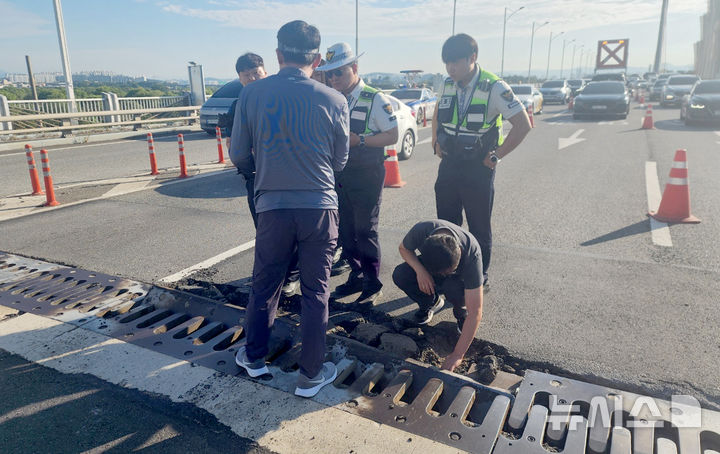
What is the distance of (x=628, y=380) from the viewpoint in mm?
3082

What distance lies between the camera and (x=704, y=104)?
691 inches

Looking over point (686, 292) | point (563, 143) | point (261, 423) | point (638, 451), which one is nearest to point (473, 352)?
point (638, 451)

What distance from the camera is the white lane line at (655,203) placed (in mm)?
5820

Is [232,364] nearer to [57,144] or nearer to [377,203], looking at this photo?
[377,203]

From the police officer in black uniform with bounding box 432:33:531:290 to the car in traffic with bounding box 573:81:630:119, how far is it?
19788mm

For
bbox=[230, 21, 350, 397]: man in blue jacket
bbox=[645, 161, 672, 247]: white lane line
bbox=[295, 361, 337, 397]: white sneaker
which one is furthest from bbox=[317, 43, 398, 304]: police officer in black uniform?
bbox=[645, 161, 672, 247]: white lane line

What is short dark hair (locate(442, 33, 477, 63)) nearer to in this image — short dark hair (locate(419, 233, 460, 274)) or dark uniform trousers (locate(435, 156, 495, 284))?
dark uniform trousers (locate(435, 156, 495, 284))

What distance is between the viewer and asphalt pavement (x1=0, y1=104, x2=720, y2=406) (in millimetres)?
3473

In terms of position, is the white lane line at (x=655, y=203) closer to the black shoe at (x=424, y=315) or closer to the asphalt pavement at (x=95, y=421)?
the black shoe at (x=424, y=315)

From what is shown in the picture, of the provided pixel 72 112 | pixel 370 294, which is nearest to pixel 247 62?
pixel 370 294

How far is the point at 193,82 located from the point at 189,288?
2077cm

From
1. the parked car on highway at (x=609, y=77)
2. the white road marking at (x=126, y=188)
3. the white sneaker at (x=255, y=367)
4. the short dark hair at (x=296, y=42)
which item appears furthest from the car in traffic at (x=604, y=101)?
the white sneaker at (x=255, y=367)

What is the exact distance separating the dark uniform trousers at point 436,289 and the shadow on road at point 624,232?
2.72 metres

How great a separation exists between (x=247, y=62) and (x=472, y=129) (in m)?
1.94
